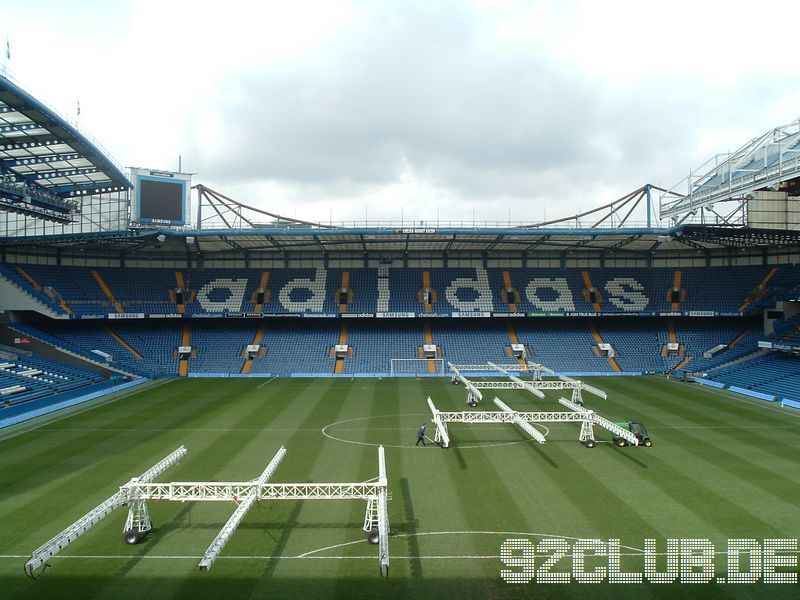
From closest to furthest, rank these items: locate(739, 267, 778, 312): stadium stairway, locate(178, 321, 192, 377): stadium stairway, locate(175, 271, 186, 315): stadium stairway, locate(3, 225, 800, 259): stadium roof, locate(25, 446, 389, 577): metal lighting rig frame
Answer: locate(25, 446, 389, 577): metal lighting rig frame → locate(3, 225, 800, 259): stadium roof → locate(178, 321, 192, 377): stadium stairway → locate(739, 267, 778, 312): stadium stairway → locate(175, 271, 186, 315): stadium stairway

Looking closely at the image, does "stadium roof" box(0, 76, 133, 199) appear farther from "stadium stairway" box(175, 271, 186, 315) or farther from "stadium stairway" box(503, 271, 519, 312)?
"stadium stairway" box(503, 271, 519, 312)

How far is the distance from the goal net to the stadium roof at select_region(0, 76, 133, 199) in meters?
26.0

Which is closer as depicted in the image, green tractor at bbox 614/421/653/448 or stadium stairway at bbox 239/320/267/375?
green tractor at bbox 614/421/653/448

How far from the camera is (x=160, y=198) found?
46781 mm

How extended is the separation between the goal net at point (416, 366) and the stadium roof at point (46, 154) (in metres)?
26.0

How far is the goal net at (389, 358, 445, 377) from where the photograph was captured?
155 ft

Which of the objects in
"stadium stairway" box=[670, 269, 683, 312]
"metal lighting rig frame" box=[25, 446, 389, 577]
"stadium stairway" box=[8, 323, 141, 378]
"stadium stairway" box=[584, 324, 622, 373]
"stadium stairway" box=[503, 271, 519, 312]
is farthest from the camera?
"stadium stairway" box=[503, 271, 519, 312]

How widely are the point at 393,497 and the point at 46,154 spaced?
26265 mm

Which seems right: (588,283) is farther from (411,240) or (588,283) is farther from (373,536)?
(373,536)

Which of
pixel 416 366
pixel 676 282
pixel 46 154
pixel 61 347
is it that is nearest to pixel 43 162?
pixel 46 154

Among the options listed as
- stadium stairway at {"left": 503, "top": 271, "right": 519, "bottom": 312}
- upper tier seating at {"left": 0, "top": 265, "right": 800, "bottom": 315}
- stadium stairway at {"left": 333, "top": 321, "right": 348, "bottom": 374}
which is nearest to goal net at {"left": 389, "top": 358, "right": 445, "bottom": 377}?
stadium stairway at {"left": 333, "top": 321, "right": 348, "bottom": 374}

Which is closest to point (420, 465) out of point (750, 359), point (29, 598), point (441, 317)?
point (29, 598)

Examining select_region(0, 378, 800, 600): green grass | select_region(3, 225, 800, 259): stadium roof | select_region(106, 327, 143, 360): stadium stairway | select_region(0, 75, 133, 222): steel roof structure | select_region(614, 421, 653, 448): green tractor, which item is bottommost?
select_region(0, 378, 800, 600): green grass

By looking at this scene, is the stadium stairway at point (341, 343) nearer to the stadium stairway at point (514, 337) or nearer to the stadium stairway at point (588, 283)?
the stadium stairway at point (514, 337)
